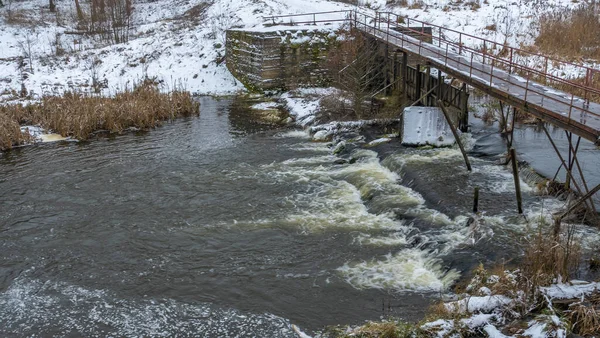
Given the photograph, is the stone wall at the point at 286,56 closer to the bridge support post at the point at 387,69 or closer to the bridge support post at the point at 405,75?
the bridge support post at the point at 387,69

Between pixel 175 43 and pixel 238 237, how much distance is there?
80.3 feet

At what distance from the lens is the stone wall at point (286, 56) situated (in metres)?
29.1

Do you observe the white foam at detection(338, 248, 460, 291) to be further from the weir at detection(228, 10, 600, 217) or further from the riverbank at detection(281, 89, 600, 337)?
the weir at detection(228, 10, 600, 217)

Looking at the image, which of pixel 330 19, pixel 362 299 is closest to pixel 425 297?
pixel 362 299

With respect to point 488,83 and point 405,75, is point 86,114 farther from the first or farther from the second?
point 488,83

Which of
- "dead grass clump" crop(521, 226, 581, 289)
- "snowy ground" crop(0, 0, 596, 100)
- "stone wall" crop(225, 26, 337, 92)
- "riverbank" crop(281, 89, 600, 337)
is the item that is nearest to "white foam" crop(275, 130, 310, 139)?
"stone wall" crop(225, 26, 337, 92)

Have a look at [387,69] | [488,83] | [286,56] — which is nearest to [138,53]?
[286,56]

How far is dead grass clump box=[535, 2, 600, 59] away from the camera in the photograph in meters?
27.5

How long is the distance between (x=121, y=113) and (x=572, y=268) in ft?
61.9

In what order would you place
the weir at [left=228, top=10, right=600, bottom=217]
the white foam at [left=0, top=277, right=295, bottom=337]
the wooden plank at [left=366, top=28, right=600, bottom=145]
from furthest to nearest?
1. the weir at [left=228, top=10, right=600, bottom=217]
2. the wooden plank at [left=366, top=28, right=600, bottom=145]
3. the white foam at [left=0, top=277, right=295, bottom=337]

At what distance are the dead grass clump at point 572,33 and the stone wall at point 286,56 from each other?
37.9 ft

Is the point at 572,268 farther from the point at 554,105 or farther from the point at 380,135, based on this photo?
the point at 380,135

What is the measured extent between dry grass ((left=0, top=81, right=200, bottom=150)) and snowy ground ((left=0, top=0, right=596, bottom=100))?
3.75m

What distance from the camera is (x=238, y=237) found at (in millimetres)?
12578
